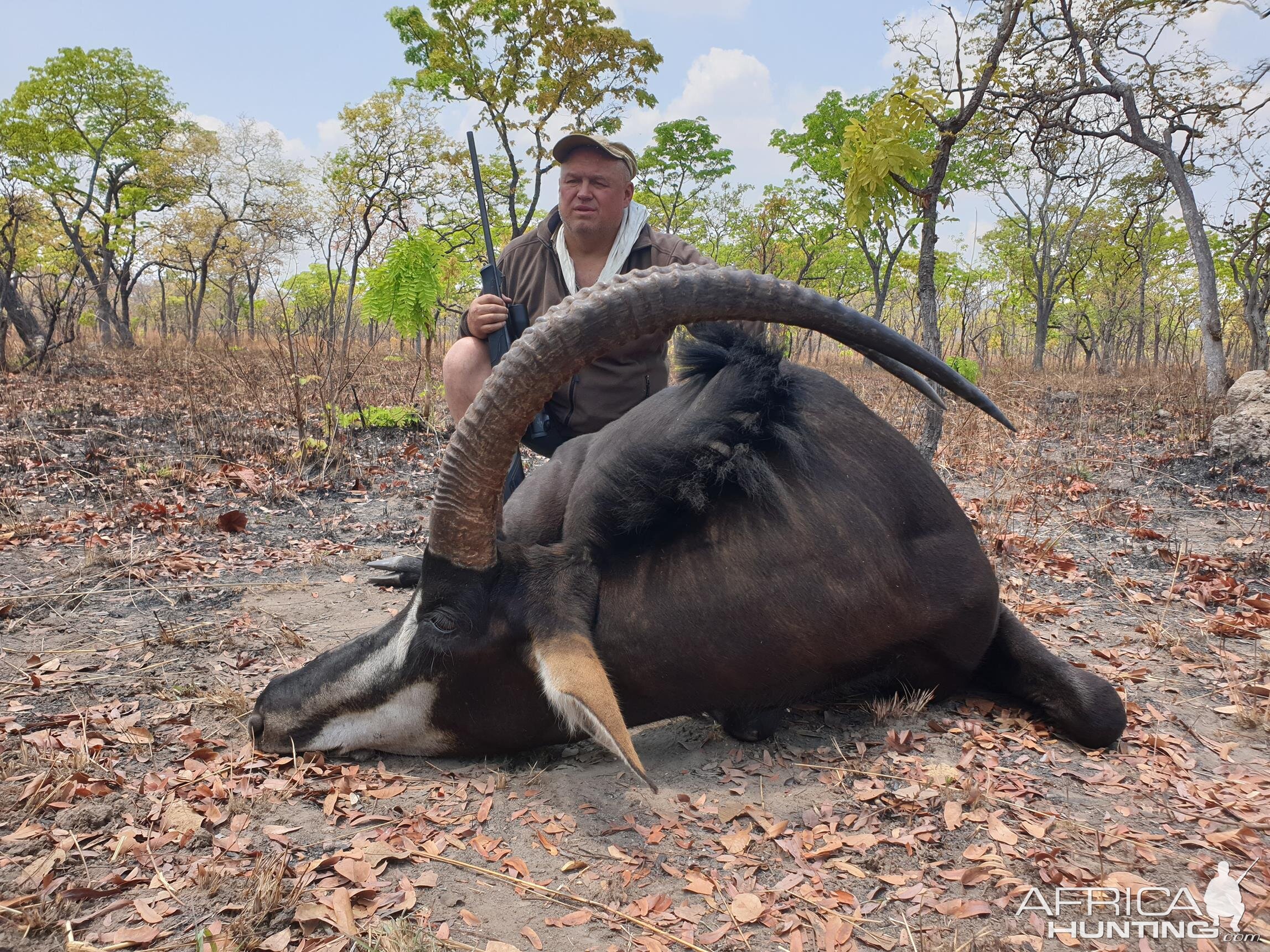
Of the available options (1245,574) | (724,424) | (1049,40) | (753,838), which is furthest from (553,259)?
(1049,40)

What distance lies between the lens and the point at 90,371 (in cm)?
1608

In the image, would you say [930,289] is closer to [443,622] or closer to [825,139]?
[443,622]

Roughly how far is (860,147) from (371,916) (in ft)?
23.4

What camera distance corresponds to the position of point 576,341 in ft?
8.28

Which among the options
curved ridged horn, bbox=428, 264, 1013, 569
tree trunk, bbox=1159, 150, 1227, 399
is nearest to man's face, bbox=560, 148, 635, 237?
curved ridged horn, bbox=428, 264, 1013, 569

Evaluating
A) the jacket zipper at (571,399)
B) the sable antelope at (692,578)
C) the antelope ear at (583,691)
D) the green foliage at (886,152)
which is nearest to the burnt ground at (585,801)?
the sable antelope at (692,578)

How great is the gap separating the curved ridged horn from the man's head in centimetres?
232

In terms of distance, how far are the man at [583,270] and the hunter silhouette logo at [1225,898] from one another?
358 centimetres

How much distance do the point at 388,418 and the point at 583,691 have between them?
26.9 feet

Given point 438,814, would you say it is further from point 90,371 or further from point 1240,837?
point 90,371

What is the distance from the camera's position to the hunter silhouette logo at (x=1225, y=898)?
2074 mm

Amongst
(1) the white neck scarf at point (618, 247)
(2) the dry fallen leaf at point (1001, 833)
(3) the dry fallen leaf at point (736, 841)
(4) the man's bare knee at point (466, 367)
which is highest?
(1) the white neck scarf at point (618, 247)

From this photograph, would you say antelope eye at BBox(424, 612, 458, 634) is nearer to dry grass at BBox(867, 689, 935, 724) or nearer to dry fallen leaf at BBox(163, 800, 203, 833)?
dry fallen leaf at BBox(163, 800, 203, 833)

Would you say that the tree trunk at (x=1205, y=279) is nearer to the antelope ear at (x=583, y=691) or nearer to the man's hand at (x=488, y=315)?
the man's hand at (x=488, y=315)
